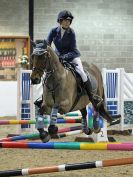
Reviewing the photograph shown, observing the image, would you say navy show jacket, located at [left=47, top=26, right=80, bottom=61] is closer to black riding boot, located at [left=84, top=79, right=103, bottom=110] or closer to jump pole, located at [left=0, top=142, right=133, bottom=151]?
black riding boot, located at [left=84, top=79, right=103, bottom=110]

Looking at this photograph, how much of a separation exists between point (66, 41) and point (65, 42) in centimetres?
2

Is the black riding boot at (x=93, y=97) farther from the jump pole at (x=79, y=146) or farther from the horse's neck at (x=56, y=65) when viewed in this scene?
the jump pole at (x=79, y=146)

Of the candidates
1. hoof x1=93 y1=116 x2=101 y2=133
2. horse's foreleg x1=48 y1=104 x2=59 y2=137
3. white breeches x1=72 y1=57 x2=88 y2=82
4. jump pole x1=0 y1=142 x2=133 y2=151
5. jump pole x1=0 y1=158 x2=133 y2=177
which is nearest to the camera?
jump pole x1=0 y1=142 x2=133 y2=151

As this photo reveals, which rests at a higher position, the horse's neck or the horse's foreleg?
the horse's neck

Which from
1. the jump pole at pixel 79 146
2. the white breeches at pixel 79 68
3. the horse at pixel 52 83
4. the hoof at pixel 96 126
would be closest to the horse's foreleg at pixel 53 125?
the horse at pixel 52 83

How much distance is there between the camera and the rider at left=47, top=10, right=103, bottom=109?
479cm

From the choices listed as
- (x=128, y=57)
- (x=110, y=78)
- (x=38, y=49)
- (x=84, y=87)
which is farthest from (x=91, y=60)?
(x=38, y=49)

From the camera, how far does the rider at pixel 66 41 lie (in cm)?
479

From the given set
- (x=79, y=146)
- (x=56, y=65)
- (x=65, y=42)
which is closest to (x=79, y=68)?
(x=65, y=42)

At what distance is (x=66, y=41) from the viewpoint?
4.91 m

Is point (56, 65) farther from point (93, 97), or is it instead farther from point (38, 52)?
point (93, 97)

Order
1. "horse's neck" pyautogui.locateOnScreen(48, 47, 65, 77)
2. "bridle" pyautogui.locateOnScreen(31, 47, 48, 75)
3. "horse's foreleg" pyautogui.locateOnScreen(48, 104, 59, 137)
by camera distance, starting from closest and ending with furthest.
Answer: "bridle" pyautogui.locateOnScreen(31, 47, 48, 75) < "horse's foreleg" pyautogui.locateOnScreen(48, 104, 59, 137) < "horse's neck" pyautogui.locateOnScreen(48, 47, 65, 77)

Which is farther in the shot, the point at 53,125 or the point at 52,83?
the point at 52,83

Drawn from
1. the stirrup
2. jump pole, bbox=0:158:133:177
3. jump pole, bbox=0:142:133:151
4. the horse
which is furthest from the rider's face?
jump pole, bbox=0:158:133:177
